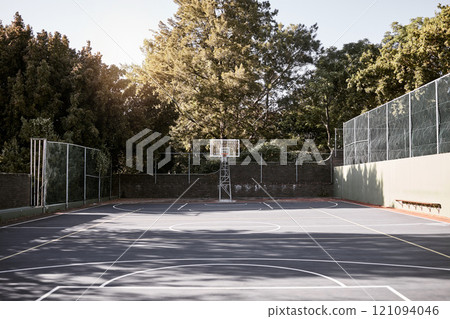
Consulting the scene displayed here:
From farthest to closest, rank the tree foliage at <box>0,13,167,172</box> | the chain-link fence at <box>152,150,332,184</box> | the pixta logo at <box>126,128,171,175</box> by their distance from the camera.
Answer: the chain-link fence at <box>152,150,332,184</box>
the pixta logo at <box>126,128,171,175</box>
the tree foliage at <box>0,13,167,172</box>

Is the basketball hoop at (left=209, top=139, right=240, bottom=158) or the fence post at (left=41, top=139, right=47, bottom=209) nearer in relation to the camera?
the fence post at (left=41, top=139, right=47, bottom=209)

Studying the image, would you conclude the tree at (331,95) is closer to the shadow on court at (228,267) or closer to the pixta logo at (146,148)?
the pixta logo at (146,148)

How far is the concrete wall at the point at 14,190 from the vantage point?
16047 millimetres

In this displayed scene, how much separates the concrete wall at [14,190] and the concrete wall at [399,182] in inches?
600

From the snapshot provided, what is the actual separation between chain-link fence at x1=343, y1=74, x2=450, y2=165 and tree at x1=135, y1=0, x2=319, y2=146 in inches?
401

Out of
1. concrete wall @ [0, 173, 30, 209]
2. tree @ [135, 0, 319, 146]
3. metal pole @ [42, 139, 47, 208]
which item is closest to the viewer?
concrete wall @ [0, 173, 30, 209]

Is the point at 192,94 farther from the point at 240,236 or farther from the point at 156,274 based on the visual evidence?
the point at 156,274

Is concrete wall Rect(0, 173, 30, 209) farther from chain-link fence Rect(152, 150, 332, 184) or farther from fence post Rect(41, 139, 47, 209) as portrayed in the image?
chain-link fence Rect(152, 150, 332, 184)

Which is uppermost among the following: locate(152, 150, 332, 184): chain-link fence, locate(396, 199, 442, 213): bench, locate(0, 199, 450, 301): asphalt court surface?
locate(152, 150, 332, 184): chain-link fence

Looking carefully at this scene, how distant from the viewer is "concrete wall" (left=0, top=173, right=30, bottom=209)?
16.0m

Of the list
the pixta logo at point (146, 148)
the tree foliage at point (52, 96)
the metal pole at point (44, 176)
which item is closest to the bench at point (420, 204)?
the metal pole at point (44, 176)

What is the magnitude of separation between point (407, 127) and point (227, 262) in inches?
557

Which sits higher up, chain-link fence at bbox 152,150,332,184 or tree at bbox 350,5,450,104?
tree at bbox 350,5,450,104

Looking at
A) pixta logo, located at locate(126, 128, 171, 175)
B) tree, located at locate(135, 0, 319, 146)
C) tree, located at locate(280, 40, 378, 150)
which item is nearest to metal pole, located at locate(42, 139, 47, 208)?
pixta logo, located at locate(126, 128, 171, 175)
